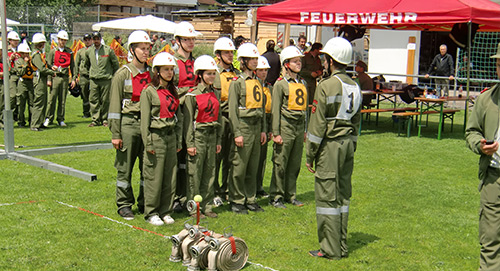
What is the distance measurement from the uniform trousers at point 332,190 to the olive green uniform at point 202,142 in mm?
1848

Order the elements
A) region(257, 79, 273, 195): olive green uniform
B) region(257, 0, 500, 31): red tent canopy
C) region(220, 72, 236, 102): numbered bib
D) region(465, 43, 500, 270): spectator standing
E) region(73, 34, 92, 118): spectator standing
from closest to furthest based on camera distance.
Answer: region(465, 43, 500, 270): spectator standing, region(220, 72, 236, 102): numbered bib, region(257, 79, 273, 195): olive green uniform, region(257, 0, 500, 31): red tent canopy, region(73, 34, 92, 118): spectator standing

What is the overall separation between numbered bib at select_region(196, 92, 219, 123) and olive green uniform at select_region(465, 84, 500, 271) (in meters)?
3.44

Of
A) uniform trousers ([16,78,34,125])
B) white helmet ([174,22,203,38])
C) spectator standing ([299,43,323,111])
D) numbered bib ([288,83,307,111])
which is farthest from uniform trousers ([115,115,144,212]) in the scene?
uniform trousers ([16,78,34,125])

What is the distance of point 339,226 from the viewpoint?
6.61 metres

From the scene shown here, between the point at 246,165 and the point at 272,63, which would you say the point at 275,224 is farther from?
the point at 272,63

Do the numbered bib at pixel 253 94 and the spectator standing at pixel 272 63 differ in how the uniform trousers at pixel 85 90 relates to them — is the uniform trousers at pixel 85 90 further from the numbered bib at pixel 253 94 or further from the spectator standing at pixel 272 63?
the numbered bib at pixel 253 94

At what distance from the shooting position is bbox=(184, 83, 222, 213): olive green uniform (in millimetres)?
7777

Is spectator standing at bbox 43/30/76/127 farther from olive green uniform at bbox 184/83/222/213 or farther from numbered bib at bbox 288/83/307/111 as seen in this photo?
numbered bib at bbox 288/83/307/111

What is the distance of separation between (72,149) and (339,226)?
7505mm

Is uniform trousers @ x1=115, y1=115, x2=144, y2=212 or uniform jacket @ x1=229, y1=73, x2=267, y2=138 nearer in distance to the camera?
uniform trousers @ x1=115, y1=115, x2=144, y2=212

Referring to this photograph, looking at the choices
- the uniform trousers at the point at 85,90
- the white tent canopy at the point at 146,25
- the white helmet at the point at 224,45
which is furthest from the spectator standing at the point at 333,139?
the white tent canopy at the point at 146,25

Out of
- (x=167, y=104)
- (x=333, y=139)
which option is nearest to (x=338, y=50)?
(x=333, y=139)

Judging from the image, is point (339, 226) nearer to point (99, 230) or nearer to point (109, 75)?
point (99, 230)

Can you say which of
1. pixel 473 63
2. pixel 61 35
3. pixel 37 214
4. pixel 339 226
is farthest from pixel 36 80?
pixel 473 63
